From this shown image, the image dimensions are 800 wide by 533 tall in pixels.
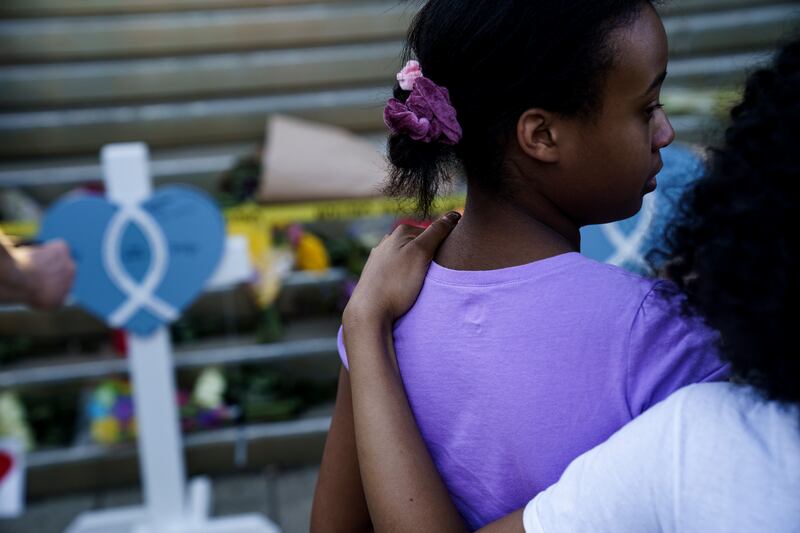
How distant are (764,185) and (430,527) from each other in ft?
1.74

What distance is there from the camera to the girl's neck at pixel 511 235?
1.03m

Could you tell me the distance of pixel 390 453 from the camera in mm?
1017

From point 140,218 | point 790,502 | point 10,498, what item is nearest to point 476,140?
point 790,502

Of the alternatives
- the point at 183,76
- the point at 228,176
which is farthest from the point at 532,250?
the point at 183,76

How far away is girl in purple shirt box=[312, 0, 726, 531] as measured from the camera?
3.08 ft

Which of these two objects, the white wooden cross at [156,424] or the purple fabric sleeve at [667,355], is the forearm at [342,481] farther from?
the white wooden cross at [156,424]

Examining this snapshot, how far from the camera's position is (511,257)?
1030 millimetres

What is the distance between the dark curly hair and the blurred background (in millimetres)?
2718

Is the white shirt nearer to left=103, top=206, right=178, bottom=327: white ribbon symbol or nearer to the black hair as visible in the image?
the black hair

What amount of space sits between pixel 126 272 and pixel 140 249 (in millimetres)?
97

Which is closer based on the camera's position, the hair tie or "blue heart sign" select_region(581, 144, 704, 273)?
the hair tie

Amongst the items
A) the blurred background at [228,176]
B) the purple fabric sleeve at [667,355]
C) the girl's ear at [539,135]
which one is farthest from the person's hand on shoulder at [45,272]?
the purple fabric sleeve at [667,355]

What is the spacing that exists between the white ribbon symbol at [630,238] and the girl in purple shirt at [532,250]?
1.93ft

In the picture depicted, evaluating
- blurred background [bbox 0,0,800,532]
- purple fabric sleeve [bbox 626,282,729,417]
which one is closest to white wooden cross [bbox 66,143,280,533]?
blurred background [bbox 0,0,800,532]
